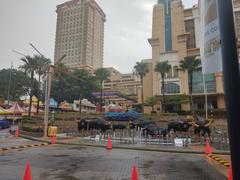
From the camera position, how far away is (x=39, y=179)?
296 inches

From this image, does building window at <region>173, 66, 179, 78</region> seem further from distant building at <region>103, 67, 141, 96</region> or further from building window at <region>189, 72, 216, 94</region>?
distant building at <region>103, 67, 141, 96</region>

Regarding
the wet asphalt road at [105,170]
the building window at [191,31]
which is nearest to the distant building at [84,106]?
the building window at [191,31]

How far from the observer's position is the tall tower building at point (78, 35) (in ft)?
568

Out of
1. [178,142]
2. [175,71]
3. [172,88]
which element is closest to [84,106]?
[172,88]

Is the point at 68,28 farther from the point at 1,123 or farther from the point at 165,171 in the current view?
the point at 165,171

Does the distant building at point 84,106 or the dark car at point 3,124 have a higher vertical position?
the distant building at point 84,106

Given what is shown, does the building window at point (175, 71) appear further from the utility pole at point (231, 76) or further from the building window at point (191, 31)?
the utility pole at point (231, 76)

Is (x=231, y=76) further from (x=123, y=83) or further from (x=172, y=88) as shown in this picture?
(x=123, y=83)

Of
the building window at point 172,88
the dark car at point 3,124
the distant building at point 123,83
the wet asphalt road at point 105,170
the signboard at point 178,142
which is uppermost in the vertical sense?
the distant building at point 123,83

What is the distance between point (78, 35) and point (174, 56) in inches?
4720

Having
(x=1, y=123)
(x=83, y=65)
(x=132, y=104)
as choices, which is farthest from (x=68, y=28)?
(x=1, y=123)

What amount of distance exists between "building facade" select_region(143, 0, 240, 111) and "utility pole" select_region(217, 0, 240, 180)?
2297 inches

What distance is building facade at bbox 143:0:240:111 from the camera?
63647 mm

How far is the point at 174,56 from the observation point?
71.6 meters
